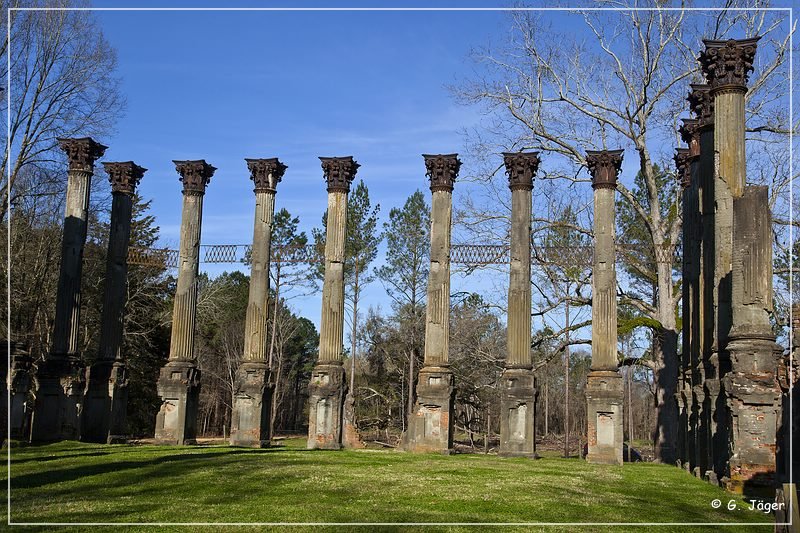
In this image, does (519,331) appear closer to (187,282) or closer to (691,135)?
(691,135)

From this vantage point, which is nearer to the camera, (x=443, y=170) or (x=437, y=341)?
(x=437, y=341)

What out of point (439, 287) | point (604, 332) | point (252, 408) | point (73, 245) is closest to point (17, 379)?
point (73, 245)

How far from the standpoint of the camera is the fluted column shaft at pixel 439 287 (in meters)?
28.4

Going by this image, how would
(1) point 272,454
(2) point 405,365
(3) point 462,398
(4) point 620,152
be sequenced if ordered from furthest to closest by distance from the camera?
(2) point 405,365 → (3) point 462,398 → (4) point 620,152 → (1) point 272,454

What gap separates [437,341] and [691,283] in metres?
8.43

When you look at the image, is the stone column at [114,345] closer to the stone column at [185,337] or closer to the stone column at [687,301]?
the stone column at [185,337]

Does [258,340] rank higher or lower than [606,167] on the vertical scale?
lower

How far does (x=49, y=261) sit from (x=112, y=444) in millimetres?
14839

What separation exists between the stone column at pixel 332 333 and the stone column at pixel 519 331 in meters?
5.61

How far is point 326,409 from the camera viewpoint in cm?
2839

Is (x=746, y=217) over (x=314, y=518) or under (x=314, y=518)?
over

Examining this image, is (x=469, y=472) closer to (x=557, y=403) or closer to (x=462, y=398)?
(x=462, y=398)

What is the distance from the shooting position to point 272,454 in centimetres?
2412

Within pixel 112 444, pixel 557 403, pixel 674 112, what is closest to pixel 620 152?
pixel 674 112
